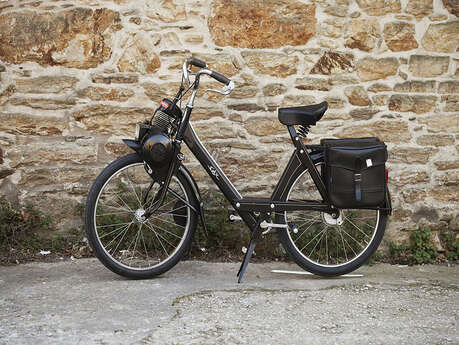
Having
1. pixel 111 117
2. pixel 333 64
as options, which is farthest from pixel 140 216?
pixel 333 64

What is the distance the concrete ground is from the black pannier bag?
57 cm

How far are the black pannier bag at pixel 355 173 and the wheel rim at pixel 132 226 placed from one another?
1099 mm

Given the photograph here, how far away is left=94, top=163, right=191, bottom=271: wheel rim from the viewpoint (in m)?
4.34

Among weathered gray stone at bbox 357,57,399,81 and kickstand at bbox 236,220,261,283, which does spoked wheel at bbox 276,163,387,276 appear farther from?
weathered gray stone at bbox 357,57,399,81

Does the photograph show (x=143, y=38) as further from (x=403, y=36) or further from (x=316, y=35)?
(x=403, y=36)

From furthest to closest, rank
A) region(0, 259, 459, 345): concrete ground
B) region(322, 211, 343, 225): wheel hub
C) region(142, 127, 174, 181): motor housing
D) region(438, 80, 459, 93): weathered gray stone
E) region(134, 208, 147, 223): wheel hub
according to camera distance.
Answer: region(438, 80, 459, 93): weathered gray stone → region(322, 211, 343, 225): wheel hub → region(134, 208, 147, 223): wheel hub → region(142, 127, 174, 181): motor housing → region(0, 259, 459, 345): concrete ground

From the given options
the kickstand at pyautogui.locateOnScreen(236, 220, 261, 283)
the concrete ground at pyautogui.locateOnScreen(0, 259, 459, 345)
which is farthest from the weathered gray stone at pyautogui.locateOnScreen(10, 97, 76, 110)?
the kickstand at pyautogui.locateOnScreen(236, 220, 261, 283)

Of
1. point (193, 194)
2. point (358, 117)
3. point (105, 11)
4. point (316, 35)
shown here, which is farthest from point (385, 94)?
point (105, 11)

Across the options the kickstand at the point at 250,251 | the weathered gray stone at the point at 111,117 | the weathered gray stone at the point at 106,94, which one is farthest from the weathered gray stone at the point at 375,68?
the weathered gray stone at the point at 106,94

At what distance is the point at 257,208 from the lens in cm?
405

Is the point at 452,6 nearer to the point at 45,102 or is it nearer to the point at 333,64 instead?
the point at 333,64

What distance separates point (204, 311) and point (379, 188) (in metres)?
1.45

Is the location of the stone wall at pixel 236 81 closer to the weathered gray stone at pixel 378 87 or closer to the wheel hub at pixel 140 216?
the weathered gray stone at pixel 378 87

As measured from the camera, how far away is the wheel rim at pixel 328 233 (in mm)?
4434
